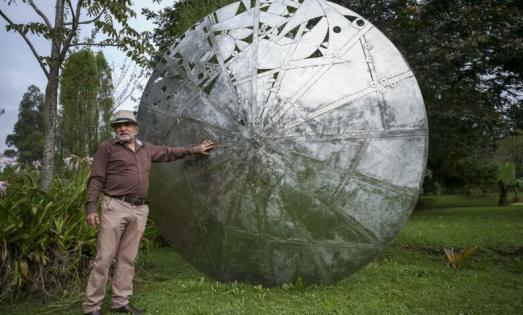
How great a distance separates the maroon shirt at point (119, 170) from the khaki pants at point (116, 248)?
11cm

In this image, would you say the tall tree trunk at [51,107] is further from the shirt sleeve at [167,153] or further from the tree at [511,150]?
the tree at [511,150]

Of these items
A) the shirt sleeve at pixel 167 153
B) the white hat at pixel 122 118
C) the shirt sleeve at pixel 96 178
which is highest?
the white hat at pixel 122 118

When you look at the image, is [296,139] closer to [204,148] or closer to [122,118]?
[204,148]

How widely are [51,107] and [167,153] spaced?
9.47ft

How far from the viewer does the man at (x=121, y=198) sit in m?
4.20

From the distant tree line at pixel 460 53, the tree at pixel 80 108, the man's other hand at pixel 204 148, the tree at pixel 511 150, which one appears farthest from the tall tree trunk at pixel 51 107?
the tree at pixel 511 150

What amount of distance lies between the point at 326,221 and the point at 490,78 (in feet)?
18.2

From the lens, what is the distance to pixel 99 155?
13.9 ft

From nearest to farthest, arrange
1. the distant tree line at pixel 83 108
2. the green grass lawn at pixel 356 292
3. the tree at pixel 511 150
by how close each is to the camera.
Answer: the green grass lawn at pixel 356 292 < the distant tree line at pixel 83 108 < the tree at pixel 511 150

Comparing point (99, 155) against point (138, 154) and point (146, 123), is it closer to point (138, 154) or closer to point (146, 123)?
point (138, 154)

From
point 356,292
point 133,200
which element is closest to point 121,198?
point 133,200

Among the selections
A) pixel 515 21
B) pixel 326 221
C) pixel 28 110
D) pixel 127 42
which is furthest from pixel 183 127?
pixel 28 110

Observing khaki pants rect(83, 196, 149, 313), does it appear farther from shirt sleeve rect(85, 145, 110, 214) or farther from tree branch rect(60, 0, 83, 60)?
tree branch rect(60, 0, 83, 60)

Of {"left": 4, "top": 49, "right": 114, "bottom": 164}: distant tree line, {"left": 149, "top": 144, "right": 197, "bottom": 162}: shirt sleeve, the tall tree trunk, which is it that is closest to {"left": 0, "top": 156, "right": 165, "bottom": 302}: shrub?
the tall tree trunk
